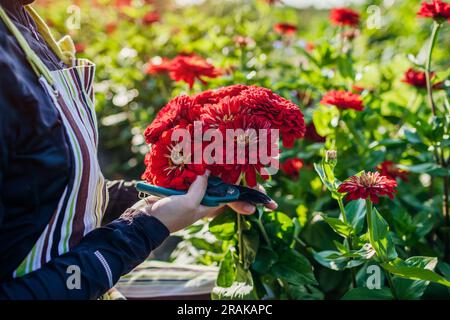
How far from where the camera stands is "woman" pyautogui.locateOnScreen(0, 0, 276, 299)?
790mm

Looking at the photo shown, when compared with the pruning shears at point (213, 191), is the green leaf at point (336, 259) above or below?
below

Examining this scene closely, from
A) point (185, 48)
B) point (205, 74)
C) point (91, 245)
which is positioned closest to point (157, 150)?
point (91, 245)

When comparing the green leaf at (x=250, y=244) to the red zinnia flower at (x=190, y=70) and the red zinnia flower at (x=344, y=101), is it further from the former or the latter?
the red zinnia flower at (x=190, y=70)

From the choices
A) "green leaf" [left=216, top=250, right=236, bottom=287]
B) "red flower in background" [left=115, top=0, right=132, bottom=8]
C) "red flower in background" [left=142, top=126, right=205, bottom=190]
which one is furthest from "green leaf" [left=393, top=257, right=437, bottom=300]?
"red flower in background" [left=115, top=0, right=132, bottom=8]

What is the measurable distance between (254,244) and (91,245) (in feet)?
1.27

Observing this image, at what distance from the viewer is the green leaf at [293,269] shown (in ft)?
3.86

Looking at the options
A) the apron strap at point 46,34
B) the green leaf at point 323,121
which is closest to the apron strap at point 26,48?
the apron strap at point 46,34

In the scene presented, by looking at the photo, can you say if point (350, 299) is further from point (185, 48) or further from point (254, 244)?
point (185, 48)

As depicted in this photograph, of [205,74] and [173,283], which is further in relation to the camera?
[205,74]

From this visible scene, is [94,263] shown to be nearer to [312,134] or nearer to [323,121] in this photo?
[323,121]

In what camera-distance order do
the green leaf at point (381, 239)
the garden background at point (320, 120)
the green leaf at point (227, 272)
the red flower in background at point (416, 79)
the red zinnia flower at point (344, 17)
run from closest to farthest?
the green leaf at point (381, 239) → the green leaf at point (227, 272) → the garden background at point (320, 120) → the red flower in background at point (416, 79) → the red zinnia flower at point (344, 17)

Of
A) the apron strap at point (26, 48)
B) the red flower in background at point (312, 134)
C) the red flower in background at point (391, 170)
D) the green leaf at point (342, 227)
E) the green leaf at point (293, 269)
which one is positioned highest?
the apron strap at point (26, 48)

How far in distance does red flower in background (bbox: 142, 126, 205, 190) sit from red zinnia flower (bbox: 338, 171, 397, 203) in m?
0.25

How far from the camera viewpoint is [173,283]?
1356 millimetres
